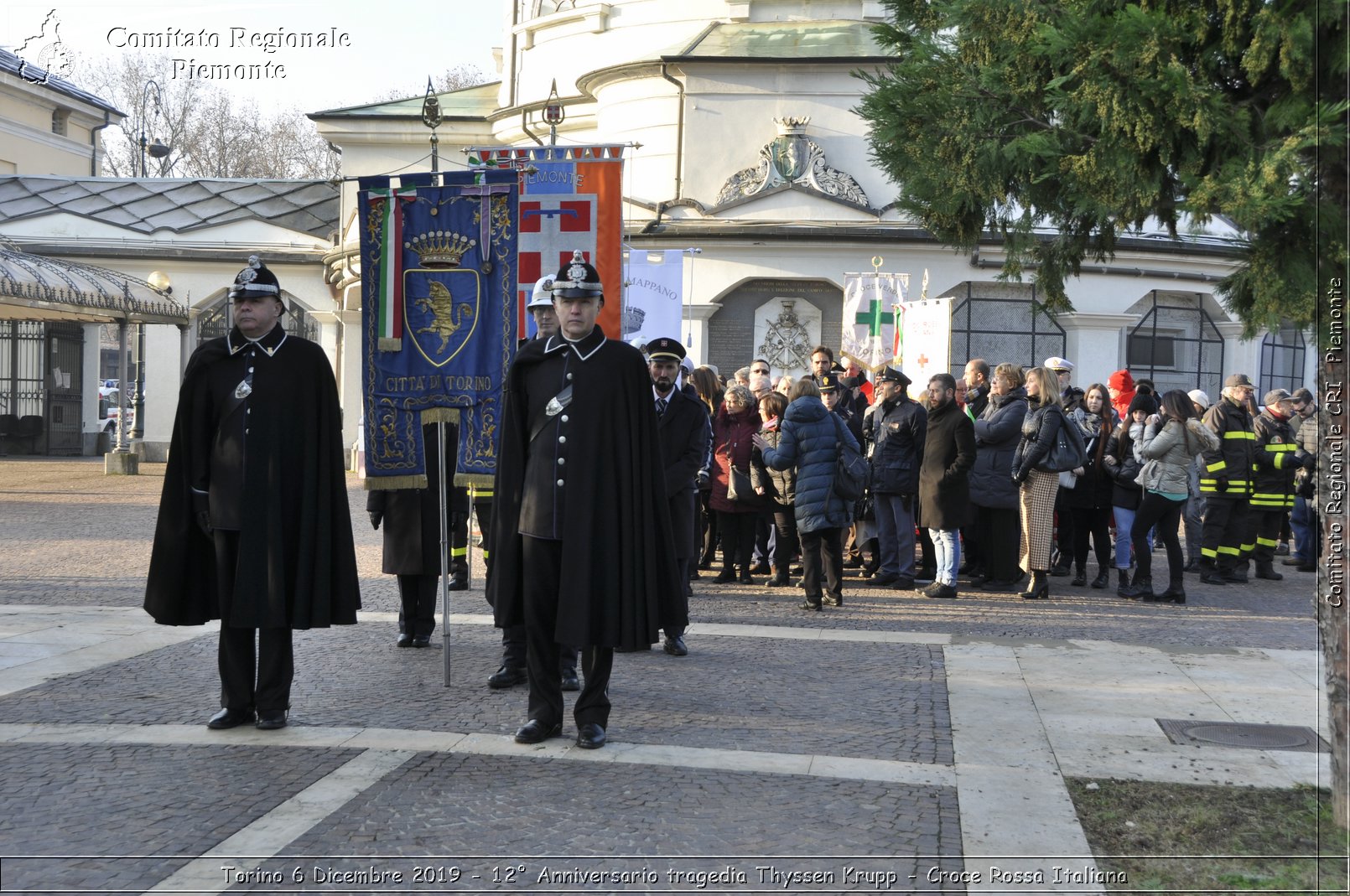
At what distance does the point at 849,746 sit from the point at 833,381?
6.54 metres

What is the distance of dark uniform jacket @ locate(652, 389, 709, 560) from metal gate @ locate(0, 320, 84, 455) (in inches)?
920

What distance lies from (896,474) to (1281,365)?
18.9m

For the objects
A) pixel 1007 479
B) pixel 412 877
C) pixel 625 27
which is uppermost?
pixel 625 27

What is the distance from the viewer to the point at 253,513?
6.54 metres

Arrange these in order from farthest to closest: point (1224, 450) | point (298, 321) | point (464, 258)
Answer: point (298, 321) → point (1224, 450) → point (464, 258)

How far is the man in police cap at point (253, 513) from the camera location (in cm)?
653

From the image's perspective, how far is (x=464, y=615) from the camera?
33.9ft

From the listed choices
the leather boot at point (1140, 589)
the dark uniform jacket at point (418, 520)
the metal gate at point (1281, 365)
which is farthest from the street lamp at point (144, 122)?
the dark uniform jacket at point (418, 520)

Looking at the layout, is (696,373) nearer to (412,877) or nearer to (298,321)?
(412,877)

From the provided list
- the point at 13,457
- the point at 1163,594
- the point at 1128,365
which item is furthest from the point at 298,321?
the point at 1163,594

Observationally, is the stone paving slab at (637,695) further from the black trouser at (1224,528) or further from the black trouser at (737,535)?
the black trouser at (1224,528)

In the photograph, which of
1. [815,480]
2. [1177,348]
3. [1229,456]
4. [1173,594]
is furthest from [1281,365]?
[815,480]

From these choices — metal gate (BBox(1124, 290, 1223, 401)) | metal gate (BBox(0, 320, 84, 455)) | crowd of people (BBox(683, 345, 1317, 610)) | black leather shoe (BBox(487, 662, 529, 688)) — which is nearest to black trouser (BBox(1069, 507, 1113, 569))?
crowd of people (BBox(683, 345, 1317, 610))

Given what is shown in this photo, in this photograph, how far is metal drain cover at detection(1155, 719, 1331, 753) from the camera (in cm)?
665
